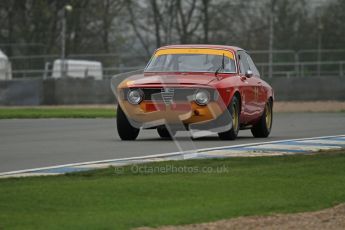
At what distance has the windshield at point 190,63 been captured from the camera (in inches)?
675

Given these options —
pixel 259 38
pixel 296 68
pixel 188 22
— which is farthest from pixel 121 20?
pixel 296 68

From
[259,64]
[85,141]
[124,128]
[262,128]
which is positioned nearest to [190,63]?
[124,128]

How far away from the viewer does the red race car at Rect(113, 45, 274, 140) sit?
52.7ft

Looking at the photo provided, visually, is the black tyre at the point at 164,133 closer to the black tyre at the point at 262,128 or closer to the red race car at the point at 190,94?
the red race car at the point at 190,94

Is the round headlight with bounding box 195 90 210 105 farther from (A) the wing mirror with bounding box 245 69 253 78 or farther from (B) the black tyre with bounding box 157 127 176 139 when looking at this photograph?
(B) the black tyre with bounding box 157 127 176 139

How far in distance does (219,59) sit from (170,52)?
874 millimetres

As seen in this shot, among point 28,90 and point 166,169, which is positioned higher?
point 166,169

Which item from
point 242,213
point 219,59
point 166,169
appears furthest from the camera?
point 219,59

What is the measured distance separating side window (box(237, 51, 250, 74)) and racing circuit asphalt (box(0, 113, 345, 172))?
1160 mm

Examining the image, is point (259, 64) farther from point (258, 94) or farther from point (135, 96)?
point (135, 96)

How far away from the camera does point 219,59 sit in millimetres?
17344

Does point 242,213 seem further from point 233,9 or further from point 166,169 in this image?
point 233,9

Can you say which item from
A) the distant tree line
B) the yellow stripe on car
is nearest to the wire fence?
the distant tree line

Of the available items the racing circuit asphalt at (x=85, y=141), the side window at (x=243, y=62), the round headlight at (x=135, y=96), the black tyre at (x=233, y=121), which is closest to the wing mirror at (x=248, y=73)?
the side window at (x=243, y=62)
